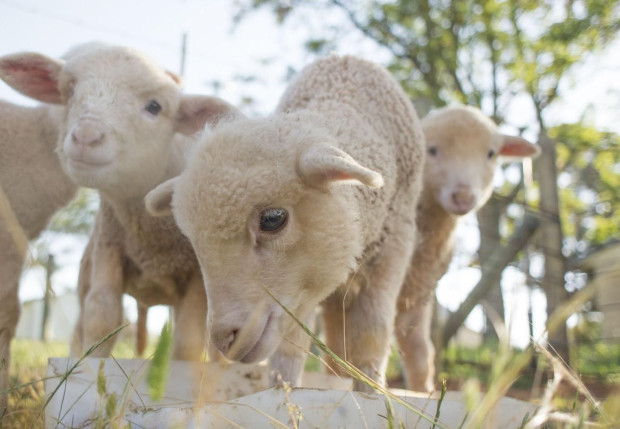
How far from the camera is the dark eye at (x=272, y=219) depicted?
1.94m

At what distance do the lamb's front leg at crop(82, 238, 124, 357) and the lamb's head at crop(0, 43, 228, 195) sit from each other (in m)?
0.39

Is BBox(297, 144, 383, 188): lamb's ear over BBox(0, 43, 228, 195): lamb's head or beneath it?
beneath

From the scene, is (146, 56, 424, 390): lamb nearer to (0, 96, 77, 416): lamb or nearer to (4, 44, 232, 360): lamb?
(4, 44, 232, 360): lamb

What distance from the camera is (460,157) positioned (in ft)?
12.6

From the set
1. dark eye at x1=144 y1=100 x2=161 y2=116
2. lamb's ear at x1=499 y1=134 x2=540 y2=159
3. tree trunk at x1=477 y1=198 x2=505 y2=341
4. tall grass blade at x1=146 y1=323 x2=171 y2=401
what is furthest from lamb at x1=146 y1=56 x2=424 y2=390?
tree trunk at x1=477 y1=198 x2=505 y2=341

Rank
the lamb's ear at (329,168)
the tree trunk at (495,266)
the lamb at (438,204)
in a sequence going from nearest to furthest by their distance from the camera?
the lamb's ear at (329,168)
the lamb at (438,204)
the tree trunk at (495,266)

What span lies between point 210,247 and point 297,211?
1.04 ft

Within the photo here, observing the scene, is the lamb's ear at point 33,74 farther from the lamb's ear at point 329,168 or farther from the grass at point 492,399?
the lamb's ear at point 329,168

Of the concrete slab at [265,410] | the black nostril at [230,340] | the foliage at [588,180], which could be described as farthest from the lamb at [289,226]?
the foliage at [588,180]

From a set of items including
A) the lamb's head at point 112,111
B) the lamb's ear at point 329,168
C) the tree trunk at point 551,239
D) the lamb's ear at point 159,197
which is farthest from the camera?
the tree trunk at point 551,239

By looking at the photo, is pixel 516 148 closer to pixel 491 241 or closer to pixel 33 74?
pixel 491 241

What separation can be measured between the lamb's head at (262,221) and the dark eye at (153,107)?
2.96ft

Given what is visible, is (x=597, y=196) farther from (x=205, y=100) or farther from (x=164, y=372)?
(x=164, y=372)

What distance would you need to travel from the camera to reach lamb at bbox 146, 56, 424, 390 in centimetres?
189
